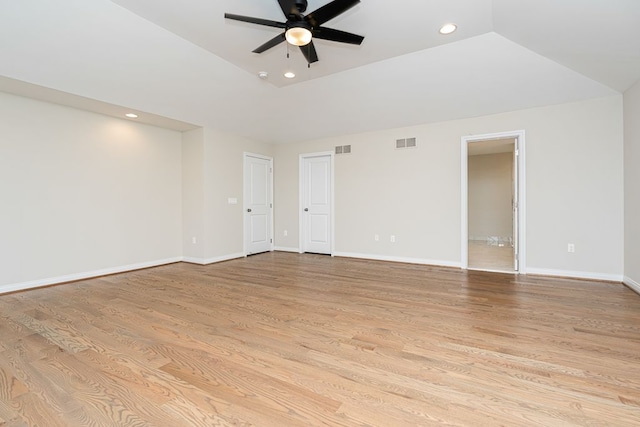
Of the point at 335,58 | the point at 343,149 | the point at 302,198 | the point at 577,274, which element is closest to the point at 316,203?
the point at 302,198

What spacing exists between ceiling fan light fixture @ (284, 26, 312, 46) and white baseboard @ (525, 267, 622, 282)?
4.66 meters

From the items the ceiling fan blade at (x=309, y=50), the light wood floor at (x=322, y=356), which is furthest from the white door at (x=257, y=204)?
the ceiling fan blade at (x=309, y=50)

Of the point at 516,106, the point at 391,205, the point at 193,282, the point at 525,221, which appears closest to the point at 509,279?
the point at 525,221

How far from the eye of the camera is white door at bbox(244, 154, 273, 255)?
640 centimetres

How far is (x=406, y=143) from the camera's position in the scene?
549 centimetres

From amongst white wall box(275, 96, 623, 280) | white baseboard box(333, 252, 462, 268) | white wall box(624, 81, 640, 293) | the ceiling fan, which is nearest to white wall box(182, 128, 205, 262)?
white wall box(275, 96, 623, 280)

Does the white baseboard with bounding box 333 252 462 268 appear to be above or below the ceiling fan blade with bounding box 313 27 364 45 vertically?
below

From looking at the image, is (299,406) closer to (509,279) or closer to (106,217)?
(509,279)

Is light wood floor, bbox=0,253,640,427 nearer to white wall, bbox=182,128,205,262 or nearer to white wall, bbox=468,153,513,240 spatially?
white wall, bbox=182,128,205,262

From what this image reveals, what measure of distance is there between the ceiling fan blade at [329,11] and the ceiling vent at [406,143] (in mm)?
3416

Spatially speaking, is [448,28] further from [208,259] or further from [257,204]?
[208,259]

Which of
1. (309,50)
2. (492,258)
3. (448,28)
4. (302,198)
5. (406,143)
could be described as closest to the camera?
(309,50)

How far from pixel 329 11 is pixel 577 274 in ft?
16.2

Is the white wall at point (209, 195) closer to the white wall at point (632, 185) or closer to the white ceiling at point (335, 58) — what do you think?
the white ceiling at point (335, 58)
